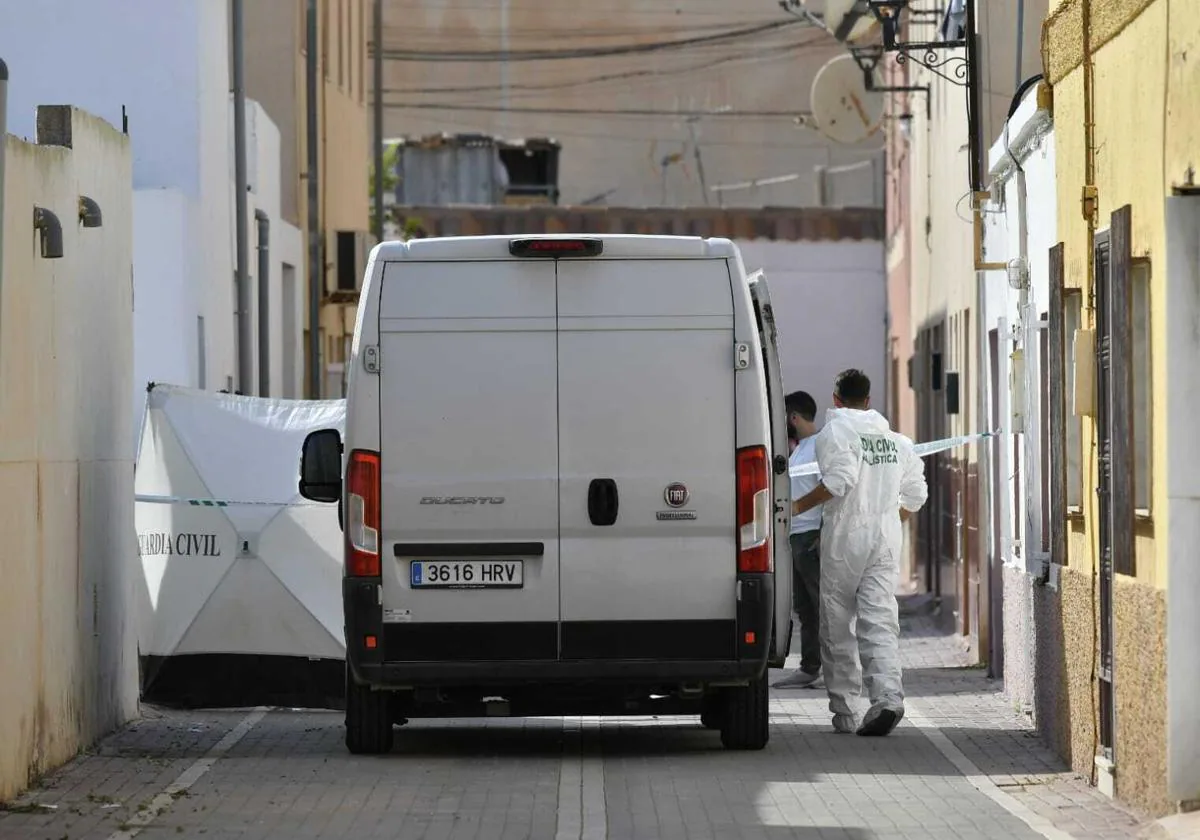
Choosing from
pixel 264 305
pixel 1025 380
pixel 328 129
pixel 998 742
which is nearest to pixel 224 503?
pixel 1025 380

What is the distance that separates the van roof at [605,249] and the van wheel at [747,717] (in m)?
2.19

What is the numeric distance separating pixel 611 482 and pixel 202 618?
4178mm

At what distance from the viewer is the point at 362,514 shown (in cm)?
1257

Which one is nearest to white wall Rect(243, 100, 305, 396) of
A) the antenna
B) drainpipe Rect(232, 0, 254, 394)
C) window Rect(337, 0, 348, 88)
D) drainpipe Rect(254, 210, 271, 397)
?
drainpipe Rect(254, 210, 271, 397)

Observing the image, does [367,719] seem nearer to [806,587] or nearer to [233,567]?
[233,567]

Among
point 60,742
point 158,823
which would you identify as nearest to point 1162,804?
point 158,823

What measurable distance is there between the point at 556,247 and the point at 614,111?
42045 millimetres

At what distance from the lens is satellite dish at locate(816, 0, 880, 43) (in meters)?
22.7

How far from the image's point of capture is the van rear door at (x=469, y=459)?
12539 millimetres

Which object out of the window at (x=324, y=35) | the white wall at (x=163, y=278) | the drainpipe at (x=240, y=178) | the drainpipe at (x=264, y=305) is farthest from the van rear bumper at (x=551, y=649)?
the window at (x=324, y=35)

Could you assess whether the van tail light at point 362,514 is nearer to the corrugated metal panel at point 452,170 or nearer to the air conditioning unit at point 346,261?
the air conditioning unit at point 346,261

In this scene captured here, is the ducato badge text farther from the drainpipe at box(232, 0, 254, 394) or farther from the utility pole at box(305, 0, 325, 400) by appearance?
the utility pole at box(305, 0, 325, 400)

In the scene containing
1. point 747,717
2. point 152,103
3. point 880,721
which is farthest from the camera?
point 152,103

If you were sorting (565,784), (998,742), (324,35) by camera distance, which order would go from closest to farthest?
(565,784) < (998,742) < (324,35)
